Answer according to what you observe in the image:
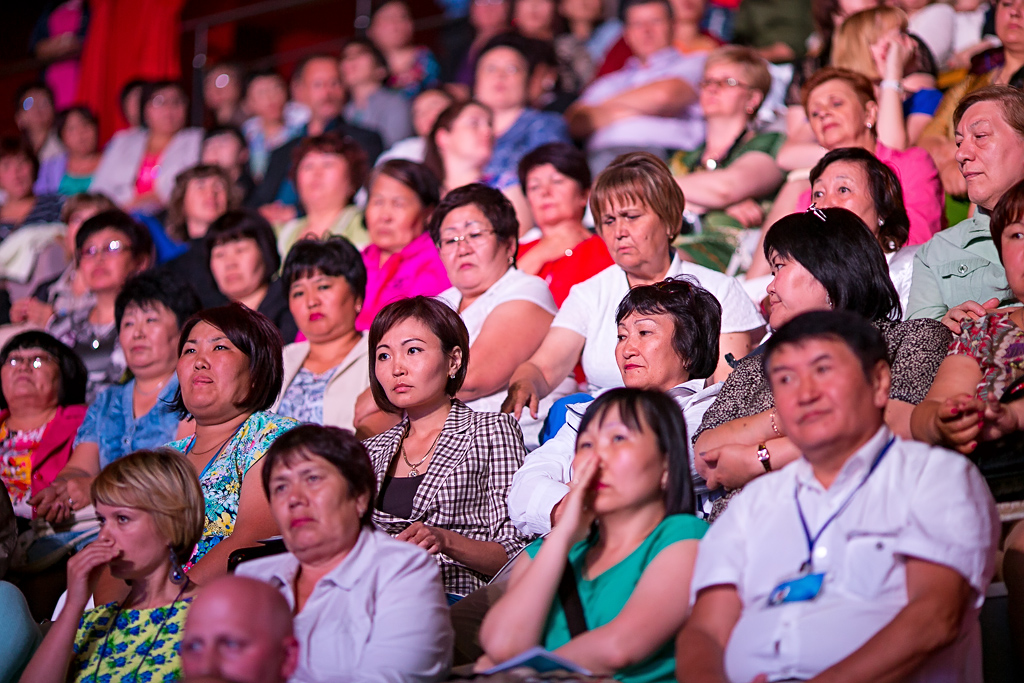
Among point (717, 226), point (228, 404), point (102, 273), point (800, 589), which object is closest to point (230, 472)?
point (228, 404)

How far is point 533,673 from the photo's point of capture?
6.45 feet

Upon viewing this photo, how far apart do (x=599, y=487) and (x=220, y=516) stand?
122 cm

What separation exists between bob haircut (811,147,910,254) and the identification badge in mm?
1640

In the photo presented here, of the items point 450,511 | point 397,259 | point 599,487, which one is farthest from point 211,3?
point 599,487

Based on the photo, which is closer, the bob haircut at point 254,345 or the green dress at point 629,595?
the green dress at point 629,595

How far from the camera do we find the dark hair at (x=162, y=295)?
13.2 ft

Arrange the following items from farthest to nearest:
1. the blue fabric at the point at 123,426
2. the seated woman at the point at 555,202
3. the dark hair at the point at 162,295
A: the seated woman at the point at 555,202 → the dark hair at the point at 162,295 → the blue fabric at the point at 123,426

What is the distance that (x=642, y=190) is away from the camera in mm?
3479

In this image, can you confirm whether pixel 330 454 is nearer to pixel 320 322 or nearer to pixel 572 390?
pixel 572 390

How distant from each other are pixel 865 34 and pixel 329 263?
7.53 feet

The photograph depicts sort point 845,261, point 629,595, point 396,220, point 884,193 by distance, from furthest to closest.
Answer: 1. point 396,220
2. point 884,193
3. point 845,261
4. point 629,595

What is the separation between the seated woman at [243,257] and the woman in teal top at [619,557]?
2.79 metres

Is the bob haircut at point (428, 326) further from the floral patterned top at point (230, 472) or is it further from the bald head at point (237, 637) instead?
the bald head at point (237, 637)

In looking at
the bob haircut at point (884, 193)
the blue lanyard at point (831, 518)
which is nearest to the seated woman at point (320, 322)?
the bob haircut at point (884, 193)
